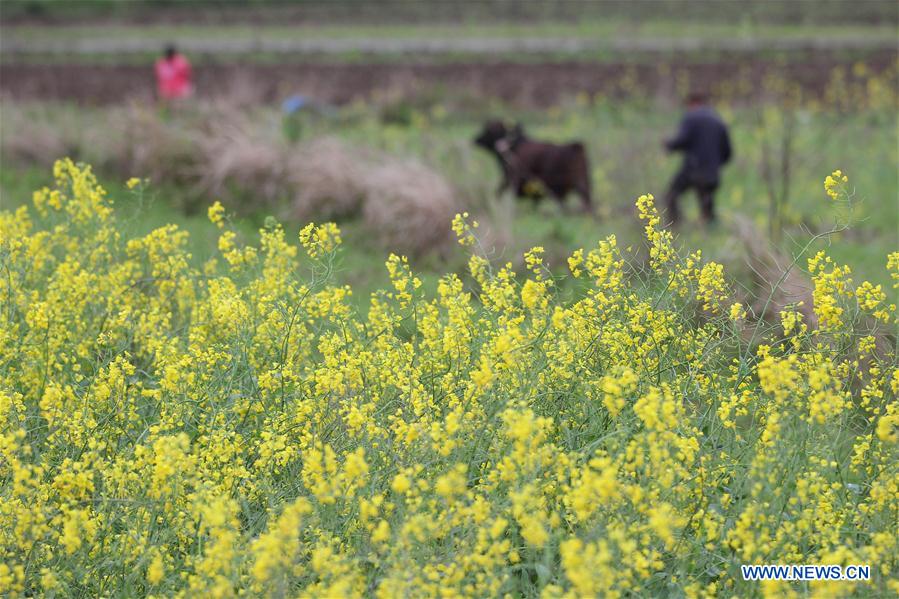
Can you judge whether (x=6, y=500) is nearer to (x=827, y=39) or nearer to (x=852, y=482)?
(x=852, y=482)

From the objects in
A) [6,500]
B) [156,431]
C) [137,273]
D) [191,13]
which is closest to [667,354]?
[156,431]

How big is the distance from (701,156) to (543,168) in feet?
5.54

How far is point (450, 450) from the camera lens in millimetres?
4262

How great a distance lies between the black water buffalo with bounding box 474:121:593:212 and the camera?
12.6 m

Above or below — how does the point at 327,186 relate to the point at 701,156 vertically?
below

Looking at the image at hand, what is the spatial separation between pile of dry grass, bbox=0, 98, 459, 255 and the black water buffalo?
136cm

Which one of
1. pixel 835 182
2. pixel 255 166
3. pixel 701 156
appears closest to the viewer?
pixel 835 182

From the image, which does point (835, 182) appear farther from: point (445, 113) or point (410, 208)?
point (445, 113)

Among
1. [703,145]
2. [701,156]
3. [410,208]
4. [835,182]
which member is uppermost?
[703,145]

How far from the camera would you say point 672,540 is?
4.09 m

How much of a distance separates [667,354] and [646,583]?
120 cm

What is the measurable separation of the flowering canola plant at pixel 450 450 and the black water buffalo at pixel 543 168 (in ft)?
22.9
